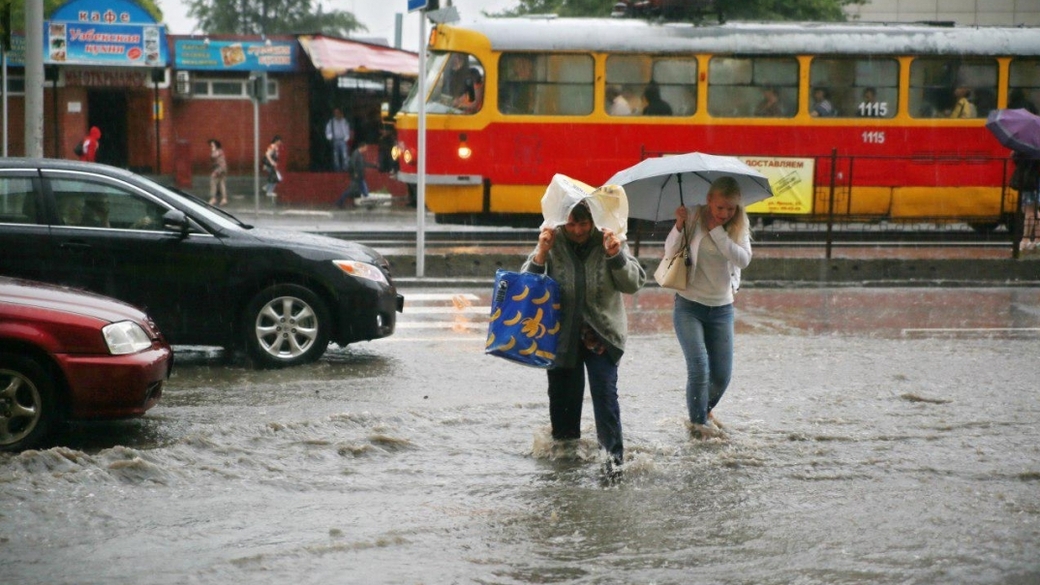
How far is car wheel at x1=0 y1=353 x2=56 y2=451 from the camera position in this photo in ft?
23.9

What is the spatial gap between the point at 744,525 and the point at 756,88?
1533 centimetres

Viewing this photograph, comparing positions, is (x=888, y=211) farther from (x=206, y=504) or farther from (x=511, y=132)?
(x=206, y=504)

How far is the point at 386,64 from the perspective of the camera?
37656mm

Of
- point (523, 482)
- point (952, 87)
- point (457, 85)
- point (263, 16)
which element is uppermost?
point (263, 16)

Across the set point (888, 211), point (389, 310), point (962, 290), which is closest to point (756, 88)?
point (888, 211)

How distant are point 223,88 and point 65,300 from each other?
33.6m

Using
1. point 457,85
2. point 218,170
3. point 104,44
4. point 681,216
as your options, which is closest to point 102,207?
point 681,216

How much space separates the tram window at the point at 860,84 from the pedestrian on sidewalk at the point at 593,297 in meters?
14.8

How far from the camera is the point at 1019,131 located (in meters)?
17.8

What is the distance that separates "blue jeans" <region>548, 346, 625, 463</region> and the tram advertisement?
11215 mm

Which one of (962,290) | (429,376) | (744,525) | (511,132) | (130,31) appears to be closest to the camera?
(744,525)

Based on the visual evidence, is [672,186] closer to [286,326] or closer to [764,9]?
[286,326]

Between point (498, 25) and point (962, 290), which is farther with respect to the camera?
point (498, 25)

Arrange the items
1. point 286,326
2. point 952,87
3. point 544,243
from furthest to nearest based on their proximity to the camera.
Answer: point 952,87 → point 286,326 → point 544,243
